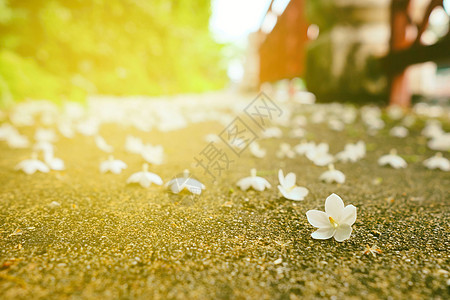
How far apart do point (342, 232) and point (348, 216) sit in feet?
0.18

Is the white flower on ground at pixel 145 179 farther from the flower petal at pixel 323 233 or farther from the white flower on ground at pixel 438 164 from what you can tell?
the white flower on ground at pixel 438 164

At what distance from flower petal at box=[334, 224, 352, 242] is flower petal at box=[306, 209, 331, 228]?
0.04 m

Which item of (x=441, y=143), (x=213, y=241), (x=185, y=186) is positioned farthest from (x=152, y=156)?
(x=441, y=143)

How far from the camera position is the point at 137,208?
1.17 m

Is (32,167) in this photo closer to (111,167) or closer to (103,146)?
(111,167)

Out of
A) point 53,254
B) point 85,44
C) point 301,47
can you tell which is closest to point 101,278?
point 53,254

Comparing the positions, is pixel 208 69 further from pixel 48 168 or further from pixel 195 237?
pixel 195 237

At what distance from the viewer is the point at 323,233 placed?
0.92m

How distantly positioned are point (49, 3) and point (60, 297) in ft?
12.2

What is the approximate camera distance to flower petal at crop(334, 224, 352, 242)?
89 cm

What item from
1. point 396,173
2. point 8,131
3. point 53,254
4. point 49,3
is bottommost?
point 53,254

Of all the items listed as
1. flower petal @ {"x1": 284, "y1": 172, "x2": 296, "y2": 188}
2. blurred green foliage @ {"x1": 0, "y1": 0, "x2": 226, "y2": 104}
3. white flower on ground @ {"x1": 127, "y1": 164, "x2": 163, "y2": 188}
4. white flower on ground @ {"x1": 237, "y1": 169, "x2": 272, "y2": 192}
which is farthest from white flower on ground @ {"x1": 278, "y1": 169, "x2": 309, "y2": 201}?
blurred green foliage @ {"x1": 0, "y1": 0, "x2": 226, "y2": 104}

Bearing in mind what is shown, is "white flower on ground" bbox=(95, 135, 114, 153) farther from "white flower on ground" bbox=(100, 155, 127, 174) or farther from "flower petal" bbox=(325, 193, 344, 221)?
"flower petal" bbox=(325, 193, 344, 221)

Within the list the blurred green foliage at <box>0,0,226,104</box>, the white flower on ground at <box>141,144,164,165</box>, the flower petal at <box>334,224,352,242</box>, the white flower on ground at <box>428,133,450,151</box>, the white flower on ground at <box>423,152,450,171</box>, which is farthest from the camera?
the blurred green foliage at <box>0,0,226,104</box>
